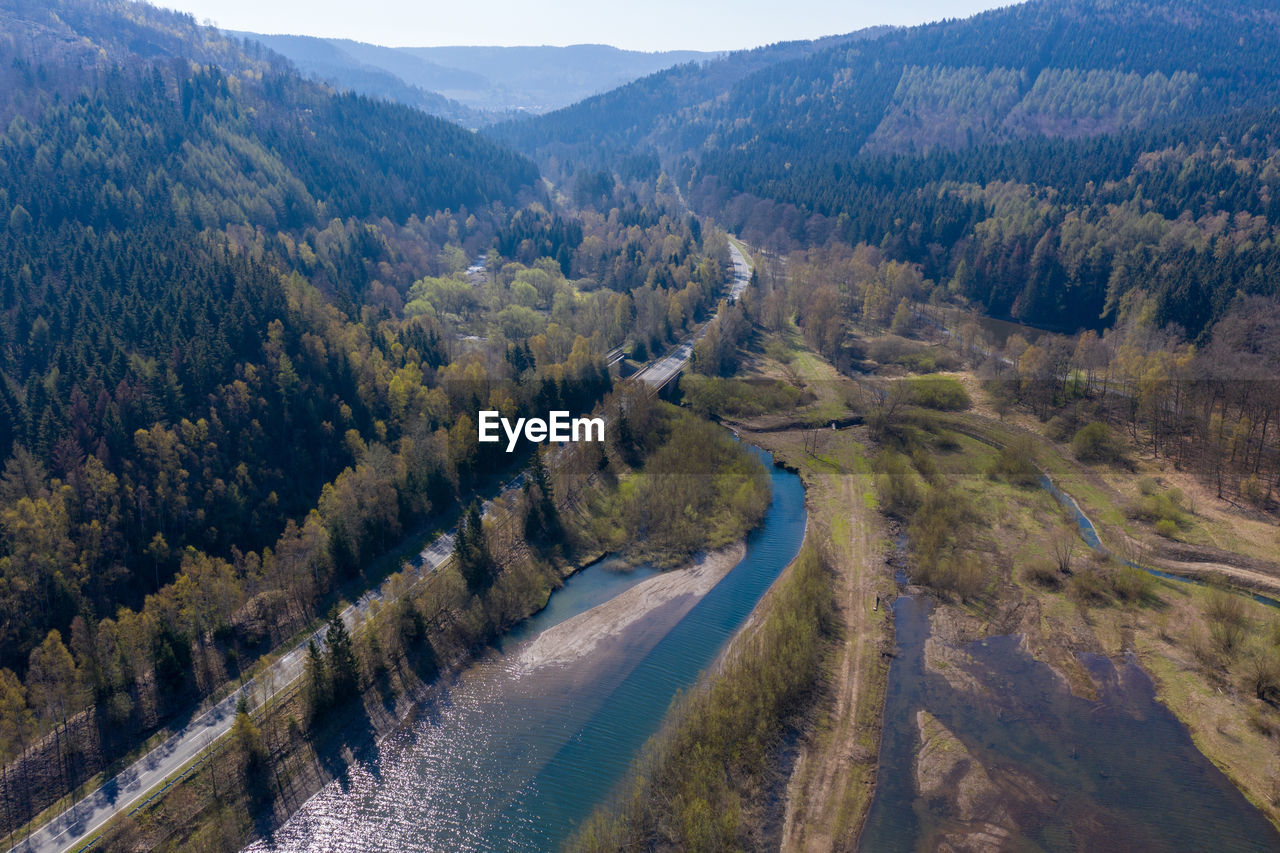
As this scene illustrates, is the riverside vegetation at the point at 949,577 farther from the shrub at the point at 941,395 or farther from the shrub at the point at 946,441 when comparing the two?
the shrub at the point at 941,395

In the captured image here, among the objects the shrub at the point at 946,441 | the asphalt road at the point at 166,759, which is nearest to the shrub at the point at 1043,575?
the shrub at the point at 946,441

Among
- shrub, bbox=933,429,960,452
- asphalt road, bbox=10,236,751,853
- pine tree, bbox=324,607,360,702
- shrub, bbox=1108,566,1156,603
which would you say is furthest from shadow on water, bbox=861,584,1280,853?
asphalt road, bbox=10,236,751,853

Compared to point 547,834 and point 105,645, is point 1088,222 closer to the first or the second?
point 547,834

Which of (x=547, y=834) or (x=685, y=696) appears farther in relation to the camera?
(x=685, y=696)

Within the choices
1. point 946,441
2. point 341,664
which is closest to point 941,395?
point 946,441

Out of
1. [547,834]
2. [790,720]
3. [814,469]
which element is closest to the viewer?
[547,834]

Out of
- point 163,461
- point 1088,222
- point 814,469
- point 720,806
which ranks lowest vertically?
point 814,469

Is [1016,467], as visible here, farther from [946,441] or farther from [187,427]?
[187,427]

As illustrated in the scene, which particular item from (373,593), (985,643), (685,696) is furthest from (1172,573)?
(373,593)
